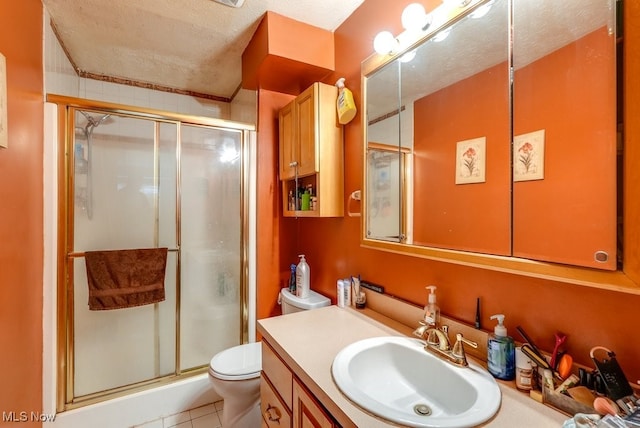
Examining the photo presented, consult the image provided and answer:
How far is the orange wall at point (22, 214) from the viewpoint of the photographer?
1.16 metres

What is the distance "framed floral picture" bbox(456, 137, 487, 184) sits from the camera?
94 centimetres

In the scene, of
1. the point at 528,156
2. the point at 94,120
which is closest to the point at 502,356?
the point at 528,156

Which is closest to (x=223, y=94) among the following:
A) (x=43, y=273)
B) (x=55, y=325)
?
(x=43, y=273)

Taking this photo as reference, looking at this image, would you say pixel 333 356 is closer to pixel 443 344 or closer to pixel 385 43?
pixel 443 344

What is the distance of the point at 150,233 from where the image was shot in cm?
191

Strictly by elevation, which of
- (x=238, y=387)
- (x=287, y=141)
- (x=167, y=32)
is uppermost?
(x=167, y=32)

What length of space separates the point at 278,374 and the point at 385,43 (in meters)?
1.40

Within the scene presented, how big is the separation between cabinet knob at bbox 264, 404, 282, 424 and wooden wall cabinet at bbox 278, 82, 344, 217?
0.92m

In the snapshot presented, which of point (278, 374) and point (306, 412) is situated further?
point (278, 374)

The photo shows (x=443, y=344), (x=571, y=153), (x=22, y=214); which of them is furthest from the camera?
(x=22, y=214)

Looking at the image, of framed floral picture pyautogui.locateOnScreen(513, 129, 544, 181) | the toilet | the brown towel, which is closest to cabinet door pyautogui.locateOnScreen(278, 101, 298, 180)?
the toilet

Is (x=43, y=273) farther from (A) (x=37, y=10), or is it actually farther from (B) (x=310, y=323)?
(B) (x=310, y=323)

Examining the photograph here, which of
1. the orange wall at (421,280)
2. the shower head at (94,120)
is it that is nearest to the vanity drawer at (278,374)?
the orange wall at (421,280)

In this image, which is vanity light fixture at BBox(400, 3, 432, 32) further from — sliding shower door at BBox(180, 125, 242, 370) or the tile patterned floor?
the tile patterned floor
